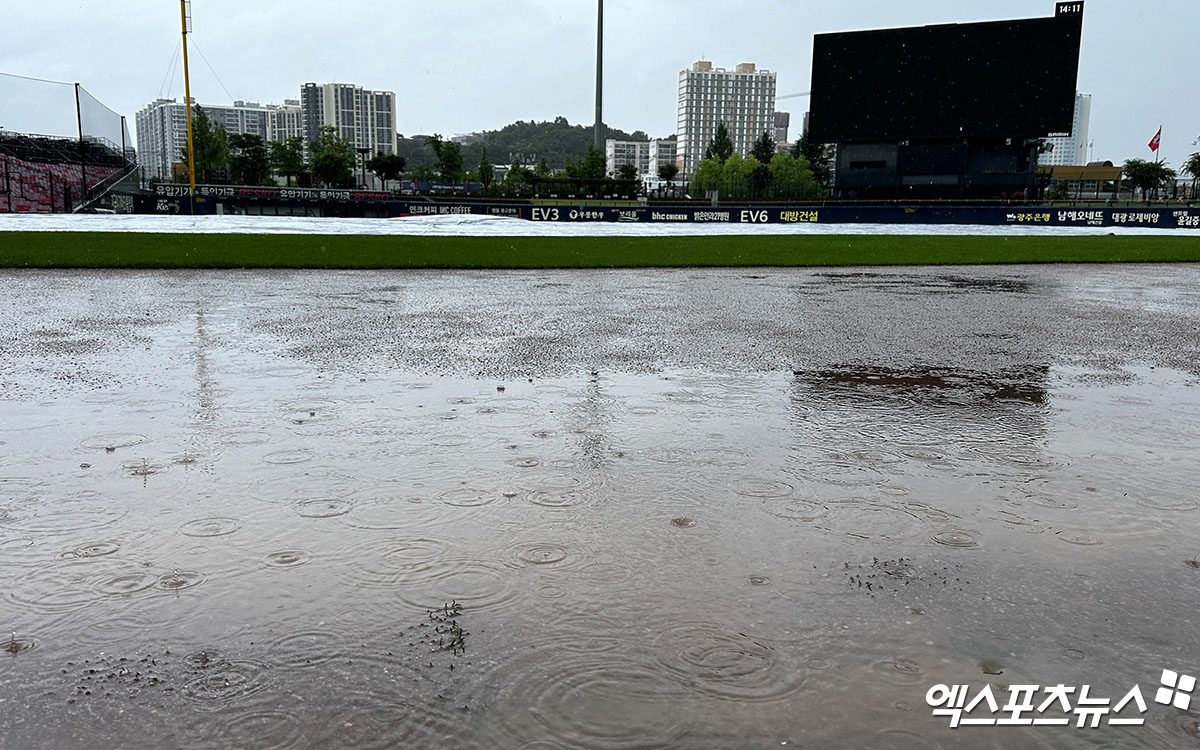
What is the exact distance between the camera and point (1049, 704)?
77.7 inches

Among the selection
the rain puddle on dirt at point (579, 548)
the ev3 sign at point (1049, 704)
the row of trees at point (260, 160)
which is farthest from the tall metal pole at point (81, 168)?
the ev3 sign at point (1049, 704)

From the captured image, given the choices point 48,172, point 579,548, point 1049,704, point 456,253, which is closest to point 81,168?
point 48,172

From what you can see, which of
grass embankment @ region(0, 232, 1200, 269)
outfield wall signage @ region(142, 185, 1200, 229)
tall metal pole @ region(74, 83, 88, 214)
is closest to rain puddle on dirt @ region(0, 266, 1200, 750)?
grass embankment @ region(0, 232, 1200, 269)

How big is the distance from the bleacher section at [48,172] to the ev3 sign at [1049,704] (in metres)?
45.0

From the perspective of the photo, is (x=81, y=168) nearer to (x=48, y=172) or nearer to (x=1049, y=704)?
(x=48, y=172)

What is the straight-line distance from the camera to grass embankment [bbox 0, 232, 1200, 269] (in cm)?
1517

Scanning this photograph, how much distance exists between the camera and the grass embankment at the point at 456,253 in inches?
597

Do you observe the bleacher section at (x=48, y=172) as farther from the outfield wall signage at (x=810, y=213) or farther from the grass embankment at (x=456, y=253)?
the grass embankment at (x=456, y=253)

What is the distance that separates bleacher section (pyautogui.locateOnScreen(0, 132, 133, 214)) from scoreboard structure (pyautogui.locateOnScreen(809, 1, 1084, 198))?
126ft

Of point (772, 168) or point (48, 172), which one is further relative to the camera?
point (772, 168)

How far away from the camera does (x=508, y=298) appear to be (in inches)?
412

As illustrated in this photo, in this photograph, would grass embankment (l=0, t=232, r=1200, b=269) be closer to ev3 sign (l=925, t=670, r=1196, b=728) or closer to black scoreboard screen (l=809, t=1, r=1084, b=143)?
ev3 sign (l=925, t=670, r=1196, b=728)

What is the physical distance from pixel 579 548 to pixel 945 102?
5115 centimetres

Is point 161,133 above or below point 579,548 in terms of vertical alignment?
above
